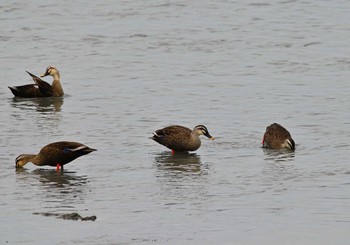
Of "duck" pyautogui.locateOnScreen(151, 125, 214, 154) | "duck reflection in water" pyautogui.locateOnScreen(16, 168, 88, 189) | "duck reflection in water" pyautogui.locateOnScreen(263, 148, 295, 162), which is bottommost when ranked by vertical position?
"duck reflection in water" pyautogui.locateOnScreen(263, 148, 295, 162)

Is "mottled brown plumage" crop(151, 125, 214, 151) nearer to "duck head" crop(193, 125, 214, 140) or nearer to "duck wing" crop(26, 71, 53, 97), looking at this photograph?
"duck head" crop(193, 125, 214, 140)

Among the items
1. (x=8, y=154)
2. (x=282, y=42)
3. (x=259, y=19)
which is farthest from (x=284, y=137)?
(x=259, y=19)

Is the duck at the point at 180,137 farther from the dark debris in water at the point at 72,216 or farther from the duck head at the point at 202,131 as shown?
the dark debris in water at the point at 72,216

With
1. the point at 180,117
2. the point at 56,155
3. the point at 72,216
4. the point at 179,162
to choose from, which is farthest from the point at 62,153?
the point at 180,117

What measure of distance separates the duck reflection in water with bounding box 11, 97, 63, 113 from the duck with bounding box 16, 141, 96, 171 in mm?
6383

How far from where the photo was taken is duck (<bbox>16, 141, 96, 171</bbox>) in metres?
17.3

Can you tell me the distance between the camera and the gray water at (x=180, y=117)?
44.3ft

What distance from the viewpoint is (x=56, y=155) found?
17281 mm

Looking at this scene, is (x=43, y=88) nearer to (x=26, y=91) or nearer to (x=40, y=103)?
(x=26, y=91)

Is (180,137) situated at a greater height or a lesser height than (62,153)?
lesser

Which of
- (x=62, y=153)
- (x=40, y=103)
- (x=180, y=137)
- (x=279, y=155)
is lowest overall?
(x=279, y=155)

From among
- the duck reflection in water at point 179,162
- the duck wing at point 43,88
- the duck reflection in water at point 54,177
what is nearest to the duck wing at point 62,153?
the duck reflection in water at point 54,177

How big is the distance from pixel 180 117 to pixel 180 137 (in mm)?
3147

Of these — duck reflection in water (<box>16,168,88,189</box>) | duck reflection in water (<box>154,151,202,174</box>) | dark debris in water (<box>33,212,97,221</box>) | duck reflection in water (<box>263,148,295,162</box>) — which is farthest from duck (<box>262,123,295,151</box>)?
dark debris in water (<box>33,212,97,221</box>)
